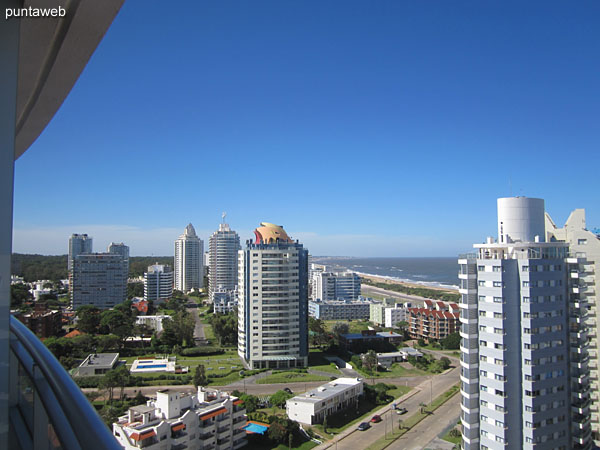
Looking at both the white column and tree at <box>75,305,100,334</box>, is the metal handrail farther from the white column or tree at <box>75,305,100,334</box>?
tree at <box>75,305,100,334</box>

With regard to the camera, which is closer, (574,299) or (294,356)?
(574,299)

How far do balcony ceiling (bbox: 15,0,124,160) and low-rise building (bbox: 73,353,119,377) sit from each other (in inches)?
355

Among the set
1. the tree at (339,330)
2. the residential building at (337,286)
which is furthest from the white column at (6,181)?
the residential building at (337,286)

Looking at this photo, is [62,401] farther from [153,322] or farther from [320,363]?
[153,322]

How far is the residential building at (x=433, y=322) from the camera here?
13092 millimetres

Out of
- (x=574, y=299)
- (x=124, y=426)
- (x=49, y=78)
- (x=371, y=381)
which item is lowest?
(x=371, y=381)

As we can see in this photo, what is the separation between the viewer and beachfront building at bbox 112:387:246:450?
4559mm

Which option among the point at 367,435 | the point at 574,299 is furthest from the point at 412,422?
the point at 574,299

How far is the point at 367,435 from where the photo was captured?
20.3 feet

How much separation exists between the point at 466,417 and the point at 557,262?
2.02 metres

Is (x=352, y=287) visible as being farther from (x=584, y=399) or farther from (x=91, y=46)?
(x=91, y=46)

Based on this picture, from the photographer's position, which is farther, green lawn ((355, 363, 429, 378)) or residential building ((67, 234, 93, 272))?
residential building ((67, 234, 93, 272))

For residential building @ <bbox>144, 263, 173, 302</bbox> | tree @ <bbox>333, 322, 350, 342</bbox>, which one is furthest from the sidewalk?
residential building @ <bbox>144, 263, 173, 302</bbox>

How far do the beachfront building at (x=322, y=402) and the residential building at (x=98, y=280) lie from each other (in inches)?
509
